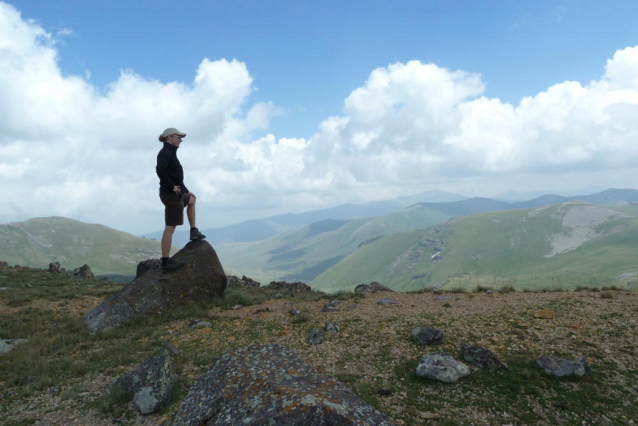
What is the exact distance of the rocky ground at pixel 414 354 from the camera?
19.9 feet

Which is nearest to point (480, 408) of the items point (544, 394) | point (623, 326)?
point (544, 394)

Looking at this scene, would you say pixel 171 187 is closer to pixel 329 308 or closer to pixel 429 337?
pixel 329 308

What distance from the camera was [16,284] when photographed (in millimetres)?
19672

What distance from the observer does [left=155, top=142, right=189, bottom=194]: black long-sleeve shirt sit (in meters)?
12.0

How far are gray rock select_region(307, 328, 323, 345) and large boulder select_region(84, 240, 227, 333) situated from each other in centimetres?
678

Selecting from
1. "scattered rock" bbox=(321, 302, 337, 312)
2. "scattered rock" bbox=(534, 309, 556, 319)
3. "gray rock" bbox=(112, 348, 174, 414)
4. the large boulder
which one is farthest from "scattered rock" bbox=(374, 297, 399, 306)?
"gray rock" bbox=(112, 348, 174, 414)

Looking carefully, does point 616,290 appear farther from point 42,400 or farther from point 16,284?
point 16,284

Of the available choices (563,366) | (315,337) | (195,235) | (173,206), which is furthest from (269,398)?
(195,235)

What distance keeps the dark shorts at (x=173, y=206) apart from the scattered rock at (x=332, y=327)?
7.19m

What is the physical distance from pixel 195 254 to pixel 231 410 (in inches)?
454

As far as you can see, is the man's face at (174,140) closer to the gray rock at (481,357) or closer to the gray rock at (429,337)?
the gray rock at (429,337)

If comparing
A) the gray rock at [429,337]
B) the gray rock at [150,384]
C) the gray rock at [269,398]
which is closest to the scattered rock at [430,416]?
the gray rock at [269,398]

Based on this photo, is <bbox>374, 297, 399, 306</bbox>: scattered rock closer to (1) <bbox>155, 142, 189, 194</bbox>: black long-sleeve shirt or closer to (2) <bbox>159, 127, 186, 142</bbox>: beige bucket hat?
(1) <bbox>155, 142, 189, 194</bbox>: black long-sleeve shirt

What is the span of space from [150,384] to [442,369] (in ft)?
20.0
